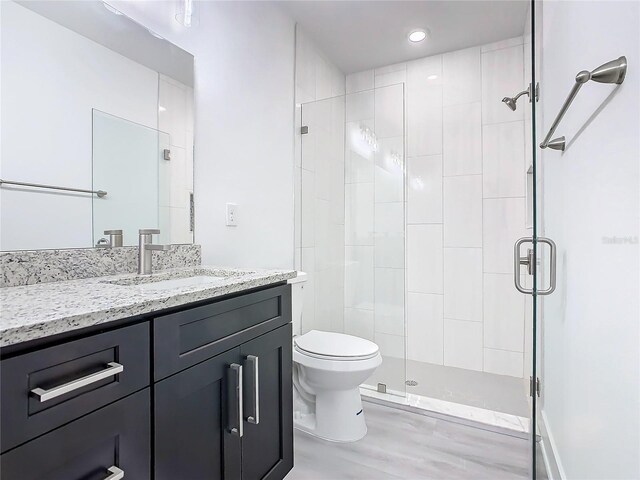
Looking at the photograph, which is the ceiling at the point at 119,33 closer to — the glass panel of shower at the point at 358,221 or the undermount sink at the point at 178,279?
the undermount sink at the point at 178,279

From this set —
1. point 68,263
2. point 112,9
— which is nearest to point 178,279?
point 68,263

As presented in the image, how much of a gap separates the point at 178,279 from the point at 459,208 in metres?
2.07

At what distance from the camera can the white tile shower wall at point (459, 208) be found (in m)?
2.43

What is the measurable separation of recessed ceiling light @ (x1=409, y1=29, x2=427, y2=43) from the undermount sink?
205cm

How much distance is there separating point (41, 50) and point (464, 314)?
2.74m

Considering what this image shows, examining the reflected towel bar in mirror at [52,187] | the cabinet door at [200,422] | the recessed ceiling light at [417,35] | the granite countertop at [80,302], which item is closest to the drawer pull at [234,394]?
the cabinet door at [200,422]

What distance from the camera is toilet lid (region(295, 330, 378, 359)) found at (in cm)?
174

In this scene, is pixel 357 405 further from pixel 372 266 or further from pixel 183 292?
pixel 183 292

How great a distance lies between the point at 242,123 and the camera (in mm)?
1902

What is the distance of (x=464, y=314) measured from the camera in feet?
8.60

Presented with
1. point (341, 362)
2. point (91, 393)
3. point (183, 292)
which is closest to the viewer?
point (91, 393)

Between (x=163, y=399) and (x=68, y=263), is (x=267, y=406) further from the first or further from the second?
(x=68, y=263)

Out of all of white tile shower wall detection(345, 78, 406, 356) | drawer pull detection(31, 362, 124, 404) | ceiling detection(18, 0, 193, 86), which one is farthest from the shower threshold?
ceiling detection(18, 0, 193, 86)

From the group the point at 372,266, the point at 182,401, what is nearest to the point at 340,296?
the point at 372,266
